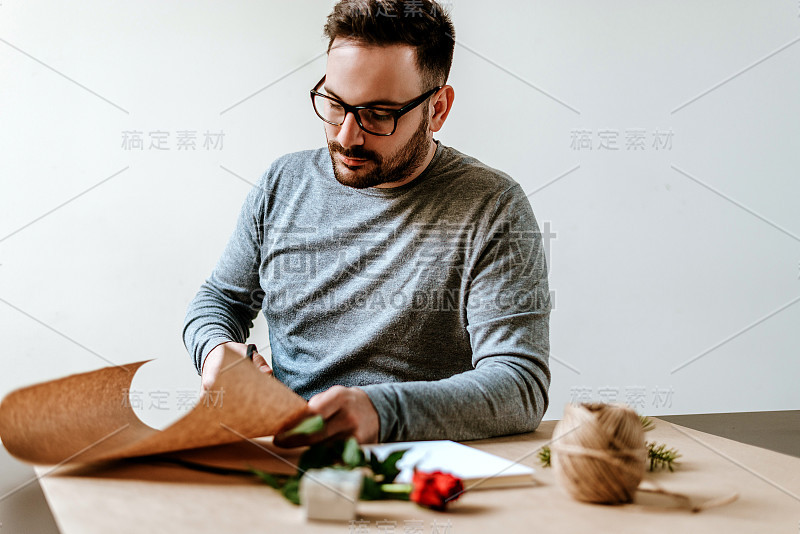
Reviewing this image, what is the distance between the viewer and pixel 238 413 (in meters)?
0.74

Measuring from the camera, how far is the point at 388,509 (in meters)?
0.64

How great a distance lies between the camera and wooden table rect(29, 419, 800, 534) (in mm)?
597

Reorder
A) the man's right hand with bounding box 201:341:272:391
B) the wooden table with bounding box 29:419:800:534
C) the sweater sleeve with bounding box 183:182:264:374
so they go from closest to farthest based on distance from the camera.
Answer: the wooden table with bounding box 29:419:800:534 < the man's right hand with bounding box 201:341:272:391 < the sweater sleeve with bounding box 183:182:264:374

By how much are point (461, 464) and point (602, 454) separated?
18 centimetres

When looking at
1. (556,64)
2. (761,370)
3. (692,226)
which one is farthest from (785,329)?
(556,64)

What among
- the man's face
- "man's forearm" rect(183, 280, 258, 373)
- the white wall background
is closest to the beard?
the man's face

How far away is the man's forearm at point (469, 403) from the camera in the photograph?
92 centimetres

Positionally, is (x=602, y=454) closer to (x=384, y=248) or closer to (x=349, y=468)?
(x=349, y=468)

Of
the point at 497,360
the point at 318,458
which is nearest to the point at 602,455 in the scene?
the point at 318,458

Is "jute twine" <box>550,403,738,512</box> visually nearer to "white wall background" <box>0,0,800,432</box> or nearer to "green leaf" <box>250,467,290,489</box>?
"green leaf" <box>250,467,290,489</box>

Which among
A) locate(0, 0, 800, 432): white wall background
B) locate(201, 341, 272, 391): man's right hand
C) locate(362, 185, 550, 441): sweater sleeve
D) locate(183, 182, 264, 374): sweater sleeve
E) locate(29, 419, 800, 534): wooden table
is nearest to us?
locate(29, 419, 800, 534): wooden table

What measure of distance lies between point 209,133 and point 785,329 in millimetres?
2137

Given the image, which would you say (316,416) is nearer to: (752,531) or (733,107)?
(752,531)

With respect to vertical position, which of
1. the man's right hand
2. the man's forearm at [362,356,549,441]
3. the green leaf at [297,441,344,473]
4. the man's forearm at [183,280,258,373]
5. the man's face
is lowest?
the man's forearm at [183,280,258,373]
